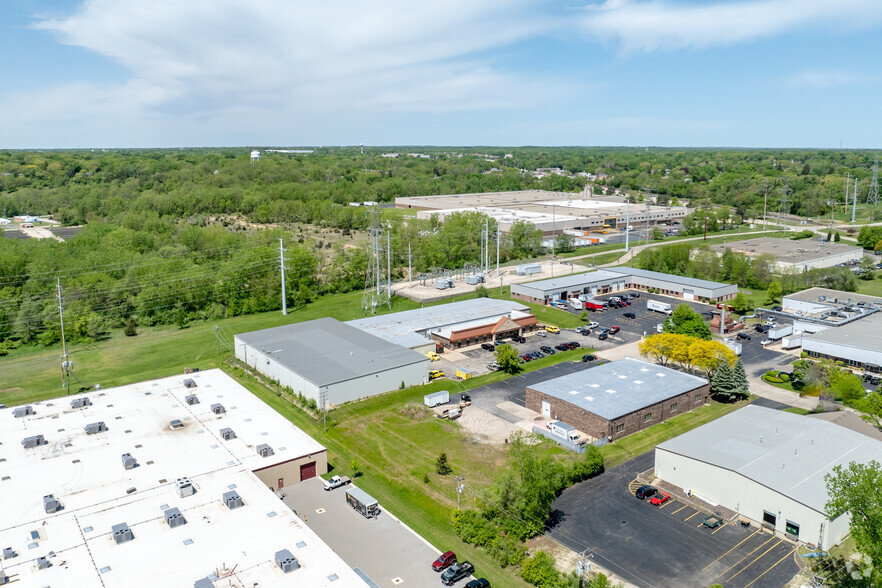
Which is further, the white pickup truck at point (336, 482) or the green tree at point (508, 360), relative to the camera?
the green tree at point (508, 360)

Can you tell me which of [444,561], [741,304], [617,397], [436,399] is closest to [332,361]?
[436,399]

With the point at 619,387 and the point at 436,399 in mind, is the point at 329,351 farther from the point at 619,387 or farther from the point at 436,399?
the point at 619,387

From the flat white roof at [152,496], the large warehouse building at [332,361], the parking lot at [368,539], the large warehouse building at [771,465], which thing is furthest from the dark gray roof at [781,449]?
the large warehouse building at [332,361]

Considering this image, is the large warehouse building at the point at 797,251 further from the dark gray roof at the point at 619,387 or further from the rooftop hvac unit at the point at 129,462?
the rooftop hvac unit at the point at 129,462

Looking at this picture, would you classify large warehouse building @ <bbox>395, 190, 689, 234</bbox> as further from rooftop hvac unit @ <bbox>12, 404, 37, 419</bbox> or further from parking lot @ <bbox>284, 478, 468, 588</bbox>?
parking lot @ <bbox>284, 478, 468, 588</bbox>

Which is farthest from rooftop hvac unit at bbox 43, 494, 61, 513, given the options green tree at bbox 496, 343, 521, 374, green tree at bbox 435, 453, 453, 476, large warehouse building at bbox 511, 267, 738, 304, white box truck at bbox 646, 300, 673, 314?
white box truck at bbox 646, 300, 673, 314

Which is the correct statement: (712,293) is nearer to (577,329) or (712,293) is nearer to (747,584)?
(577,329)

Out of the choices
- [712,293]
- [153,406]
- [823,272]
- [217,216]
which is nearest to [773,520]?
[153,406]

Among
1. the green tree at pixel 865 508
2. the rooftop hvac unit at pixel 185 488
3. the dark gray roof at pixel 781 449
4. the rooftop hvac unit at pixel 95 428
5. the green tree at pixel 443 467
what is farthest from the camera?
the rooftop hvac unit at pixel 95 428
